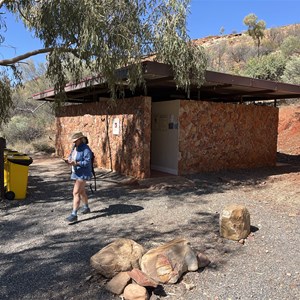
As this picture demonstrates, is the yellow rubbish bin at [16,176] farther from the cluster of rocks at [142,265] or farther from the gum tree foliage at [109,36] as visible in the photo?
the cluster of rocks at [142,265]

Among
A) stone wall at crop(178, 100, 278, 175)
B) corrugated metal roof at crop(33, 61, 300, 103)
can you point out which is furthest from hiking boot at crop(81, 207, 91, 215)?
stone wall at crop(178, 100, 278, 175)

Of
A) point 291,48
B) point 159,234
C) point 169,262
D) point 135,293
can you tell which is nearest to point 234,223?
point 159,234

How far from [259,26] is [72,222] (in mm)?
38698

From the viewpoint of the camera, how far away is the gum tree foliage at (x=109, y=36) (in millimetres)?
7023

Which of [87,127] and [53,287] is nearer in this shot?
[53,287]

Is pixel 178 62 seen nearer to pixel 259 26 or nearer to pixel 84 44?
pixel 84 44

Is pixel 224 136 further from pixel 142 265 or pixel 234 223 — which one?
pixel 142 265

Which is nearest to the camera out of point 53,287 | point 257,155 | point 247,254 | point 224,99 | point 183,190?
point 53,287

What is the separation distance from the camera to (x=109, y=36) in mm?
7242

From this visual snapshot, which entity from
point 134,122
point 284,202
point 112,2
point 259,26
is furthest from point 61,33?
point 259,26

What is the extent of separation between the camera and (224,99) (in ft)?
49.2

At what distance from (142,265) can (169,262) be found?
32cm

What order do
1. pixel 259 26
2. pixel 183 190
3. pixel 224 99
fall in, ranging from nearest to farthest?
pixel 183 190
pixel 224 99
pixel 259 26

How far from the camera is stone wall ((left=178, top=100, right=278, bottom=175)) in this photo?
10.6 m
